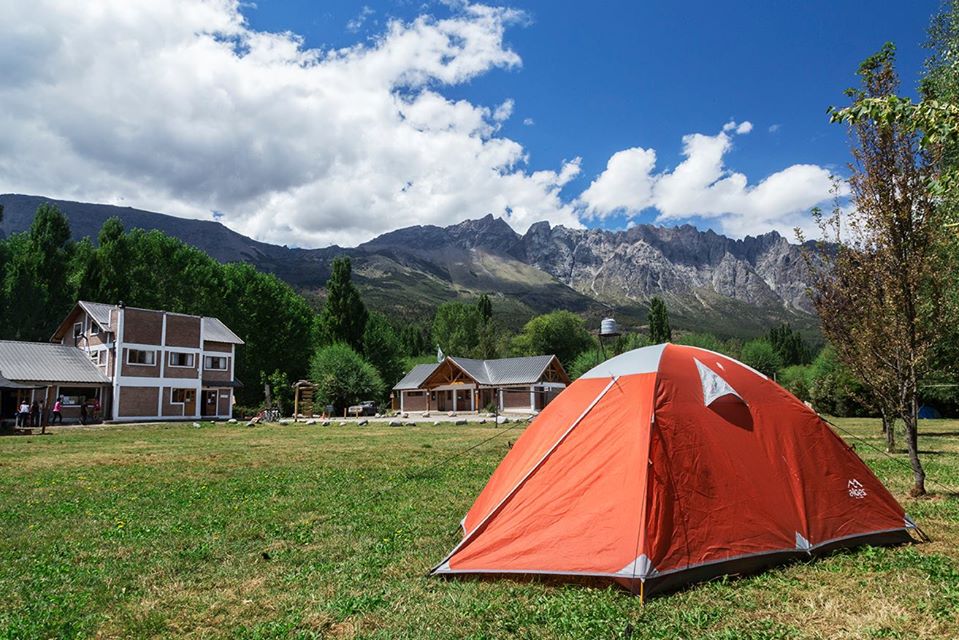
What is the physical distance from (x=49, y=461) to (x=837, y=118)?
65.6ft

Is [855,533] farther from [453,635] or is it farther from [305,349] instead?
[305,349]

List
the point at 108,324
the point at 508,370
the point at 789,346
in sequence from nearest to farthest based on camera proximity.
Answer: the point at 108,324, the point at 508,370, the point at 789,346

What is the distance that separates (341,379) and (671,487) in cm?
4886

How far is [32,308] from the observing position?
49.5 m

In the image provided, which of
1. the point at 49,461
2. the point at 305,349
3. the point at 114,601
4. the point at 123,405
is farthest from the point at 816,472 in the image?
the point at 305,349

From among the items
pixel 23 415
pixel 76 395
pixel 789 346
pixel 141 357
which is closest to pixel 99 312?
pixel 141 357

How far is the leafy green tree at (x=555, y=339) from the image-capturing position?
A: 3393 inches

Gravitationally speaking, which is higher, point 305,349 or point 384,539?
point 305,349

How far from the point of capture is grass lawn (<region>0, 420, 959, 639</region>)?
188 inches

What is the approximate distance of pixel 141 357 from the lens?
43938mm

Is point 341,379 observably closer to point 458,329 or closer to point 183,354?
point 183,354

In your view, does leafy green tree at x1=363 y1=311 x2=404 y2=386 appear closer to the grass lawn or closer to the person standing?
the person standing

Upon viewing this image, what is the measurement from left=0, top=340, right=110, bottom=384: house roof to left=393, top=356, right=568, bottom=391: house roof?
2879cm

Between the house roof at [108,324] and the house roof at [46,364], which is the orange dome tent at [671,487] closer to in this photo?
the house roof at [46,364]
